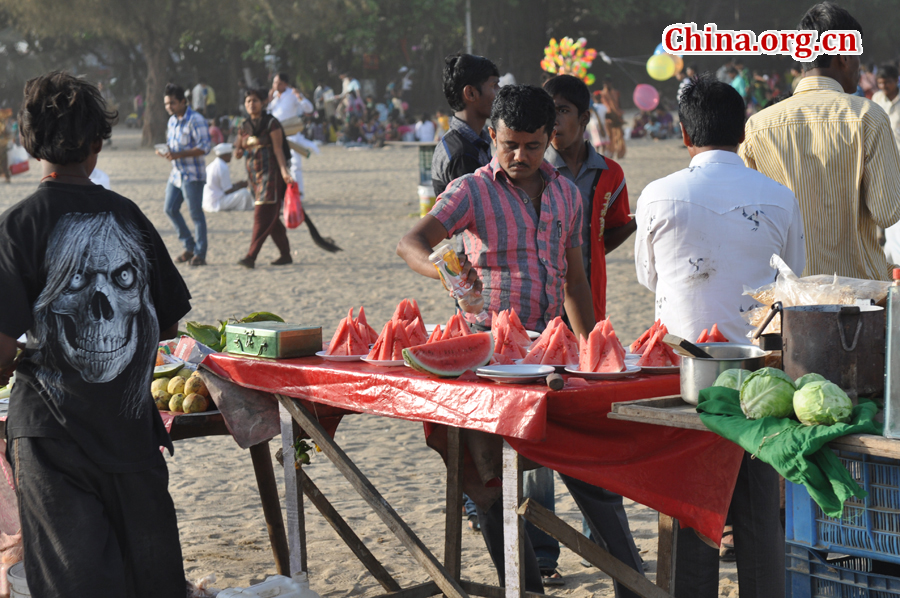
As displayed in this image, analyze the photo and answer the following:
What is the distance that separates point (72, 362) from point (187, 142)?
28.8ft

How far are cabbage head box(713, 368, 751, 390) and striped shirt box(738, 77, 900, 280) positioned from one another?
76.0 inches

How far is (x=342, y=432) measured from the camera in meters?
6.42

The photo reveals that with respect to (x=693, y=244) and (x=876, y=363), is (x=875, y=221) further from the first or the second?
(x=876, y=363)

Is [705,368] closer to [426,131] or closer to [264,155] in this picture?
[264,155]

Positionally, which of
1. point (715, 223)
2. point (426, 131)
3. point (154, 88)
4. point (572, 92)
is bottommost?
point (715, 223)

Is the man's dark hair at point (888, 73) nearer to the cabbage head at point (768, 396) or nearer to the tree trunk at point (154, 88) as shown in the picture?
the cabbage head at point (768, 396)

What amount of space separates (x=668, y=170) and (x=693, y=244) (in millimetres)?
18066

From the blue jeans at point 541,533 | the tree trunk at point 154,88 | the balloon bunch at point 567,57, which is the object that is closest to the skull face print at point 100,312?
the blue jeans at point 541,533

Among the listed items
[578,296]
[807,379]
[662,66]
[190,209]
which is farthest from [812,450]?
[662,66]

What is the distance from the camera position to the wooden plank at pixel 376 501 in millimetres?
3246

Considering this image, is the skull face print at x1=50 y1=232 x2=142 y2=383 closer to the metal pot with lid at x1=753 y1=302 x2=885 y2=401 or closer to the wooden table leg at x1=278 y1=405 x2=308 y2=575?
the wooden table leg at x1=278 y1=405 x2=308 y2=575

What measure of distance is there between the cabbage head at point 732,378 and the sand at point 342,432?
1.78 meters

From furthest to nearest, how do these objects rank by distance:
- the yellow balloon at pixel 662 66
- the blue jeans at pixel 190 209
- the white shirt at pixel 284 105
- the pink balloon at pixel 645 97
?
the pink balloon at pixel 645 97 → the yellow balloon at pixel 662 66 → the white shirt at pixel 284 105 → the blue jeans at pixel 190 209

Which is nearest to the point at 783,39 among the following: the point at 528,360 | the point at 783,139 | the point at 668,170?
the point at 783,139
